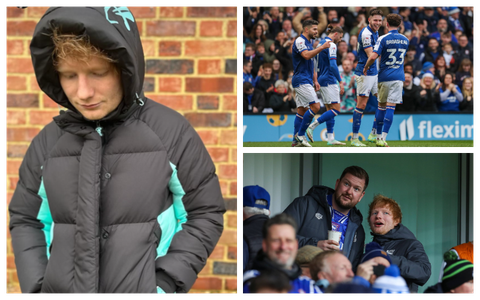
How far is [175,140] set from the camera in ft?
4.52

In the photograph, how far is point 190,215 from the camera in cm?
141

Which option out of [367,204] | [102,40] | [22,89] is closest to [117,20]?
[102,40]

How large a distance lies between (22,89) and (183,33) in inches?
31.9

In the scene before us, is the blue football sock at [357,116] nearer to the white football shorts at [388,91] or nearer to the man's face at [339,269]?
the white football shorts at [388,91]

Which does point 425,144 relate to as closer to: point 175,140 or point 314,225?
point 314,225

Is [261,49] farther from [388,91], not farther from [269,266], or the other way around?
[269,266]

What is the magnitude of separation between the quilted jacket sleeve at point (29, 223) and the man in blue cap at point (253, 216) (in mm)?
620

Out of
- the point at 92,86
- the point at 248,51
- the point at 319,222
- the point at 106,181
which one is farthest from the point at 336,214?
the point at 92,86

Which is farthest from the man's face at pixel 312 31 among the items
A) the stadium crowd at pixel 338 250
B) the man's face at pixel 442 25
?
the man's face at pixel 442 25

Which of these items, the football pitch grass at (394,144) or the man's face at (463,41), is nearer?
the football pitch grass at (394,144)

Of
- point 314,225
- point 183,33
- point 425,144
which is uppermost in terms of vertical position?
point 183,33

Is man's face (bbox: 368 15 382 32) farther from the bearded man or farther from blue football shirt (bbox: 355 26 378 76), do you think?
the bearded man

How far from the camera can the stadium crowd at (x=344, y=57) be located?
140cm

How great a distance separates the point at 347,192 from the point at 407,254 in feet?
0.88
